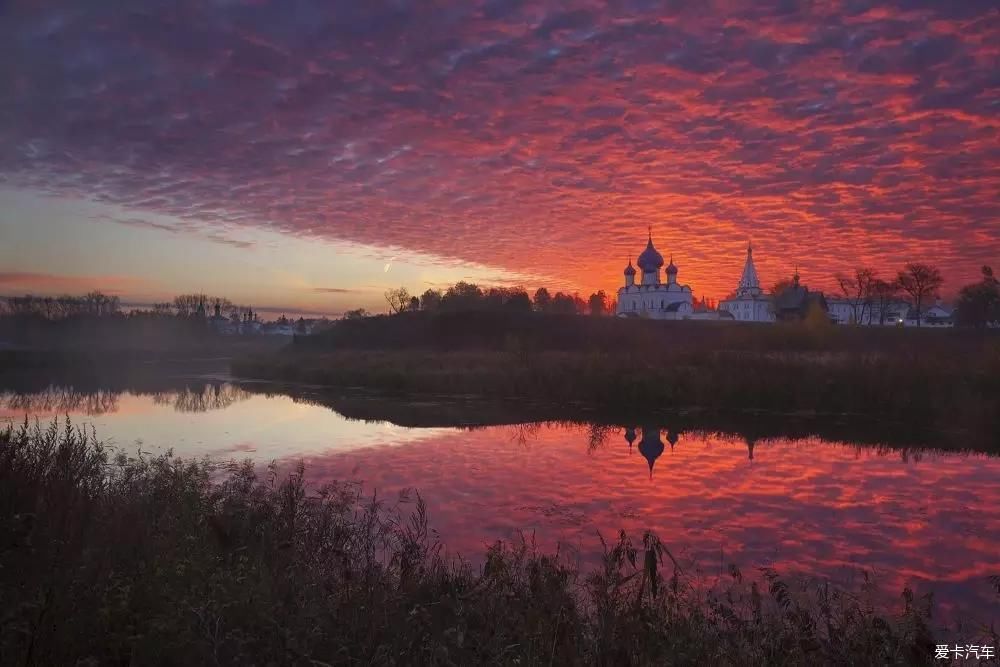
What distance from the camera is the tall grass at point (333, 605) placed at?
4781 millimetres

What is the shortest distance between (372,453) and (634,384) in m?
14.4

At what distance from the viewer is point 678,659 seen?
5.38 meters

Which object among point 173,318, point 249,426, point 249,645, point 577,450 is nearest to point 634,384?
point 577,450

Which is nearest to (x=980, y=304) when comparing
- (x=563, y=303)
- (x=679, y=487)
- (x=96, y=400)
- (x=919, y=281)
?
(x=919, y=281)

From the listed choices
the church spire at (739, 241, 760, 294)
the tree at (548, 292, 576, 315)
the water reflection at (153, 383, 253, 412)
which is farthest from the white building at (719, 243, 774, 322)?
the water reflection at (153, 383, 253, 412)

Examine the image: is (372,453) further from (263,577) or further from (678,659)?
(678,659)

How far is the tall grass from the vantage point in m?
4.78

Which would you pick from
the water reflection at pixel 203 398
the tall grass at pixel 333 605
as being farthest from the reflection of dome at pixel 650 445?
the water reflection at pixel 203 398

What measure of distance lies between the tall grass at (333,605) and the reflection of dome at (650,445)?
8619 millimetres

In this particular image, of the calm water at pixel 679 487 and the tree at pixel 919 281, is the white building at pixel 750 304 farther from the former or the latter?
the calm water at pixel 679 487

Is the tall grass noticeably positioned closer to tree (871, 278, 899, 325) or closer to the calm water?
the calm water

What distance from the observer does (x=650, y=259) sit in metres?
127

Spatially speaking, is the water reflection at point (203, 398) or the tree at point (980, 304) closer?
the water reflection at point (203, 398)

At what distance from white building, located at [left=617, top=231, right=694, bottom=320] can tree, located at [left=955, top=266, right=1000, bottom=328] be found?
39.5 metres
